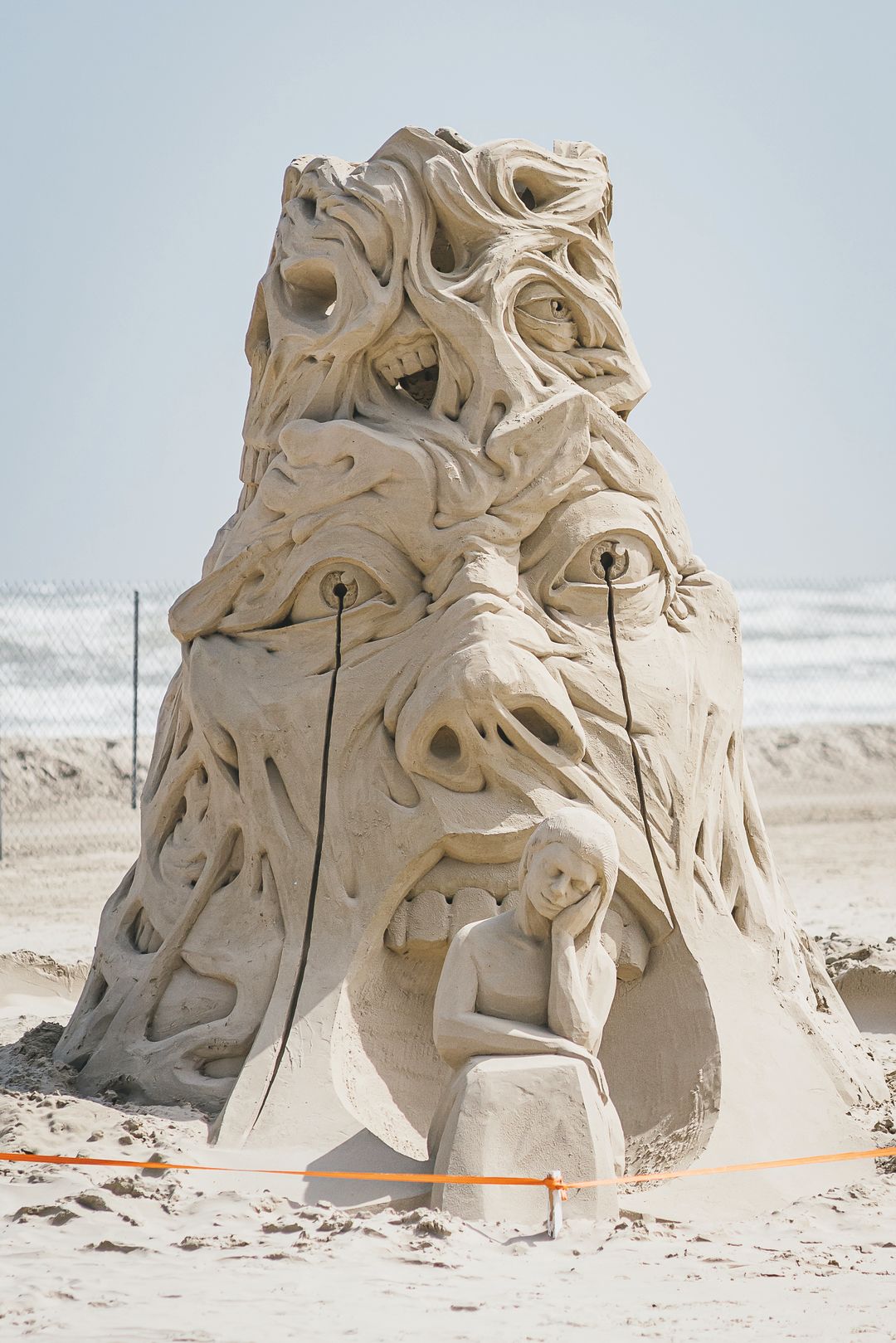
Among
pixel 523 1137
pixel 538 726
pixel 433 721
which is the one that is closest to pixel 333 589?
pixel 433 721

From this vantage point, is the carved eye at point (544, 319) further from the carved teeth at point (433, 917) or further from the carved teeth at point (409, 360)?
the carved teeth at point (433, 917)

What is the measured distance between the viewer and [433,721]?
631cm

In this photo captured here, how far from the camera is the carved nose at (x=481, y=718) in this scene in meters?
6.25

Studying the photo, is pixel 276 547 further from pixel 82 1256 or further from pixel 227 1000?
pixel 82 1256

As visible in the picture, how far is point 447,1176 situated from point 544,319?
346 centimetres

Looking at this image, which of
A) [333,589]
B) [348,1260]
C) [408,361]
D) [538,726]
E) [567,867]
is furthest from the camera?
[408,361]

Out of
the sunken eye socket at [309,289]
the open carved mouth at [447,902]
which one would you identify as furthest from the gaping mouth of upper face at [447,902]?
the sunken eye socket at [309,289]

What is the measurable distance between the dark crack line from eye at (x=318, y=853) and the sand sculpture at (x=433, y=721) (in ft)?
0.04

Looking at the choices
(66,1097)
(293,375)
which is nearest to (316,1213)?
(66,1097)

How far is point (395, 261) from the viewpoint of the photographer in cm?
682

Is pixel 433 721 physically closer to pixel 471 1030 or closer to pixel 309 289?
pixel 471 1030

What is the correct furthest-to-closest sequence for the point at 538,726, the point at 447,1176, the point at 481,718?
the point at 538,726 → the point at 481,718 → the point at 447,1176

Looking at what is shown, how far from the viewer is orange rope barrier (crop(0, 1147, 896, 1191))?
5.05 meters

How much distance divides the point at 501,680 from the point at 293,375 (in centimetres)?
167
